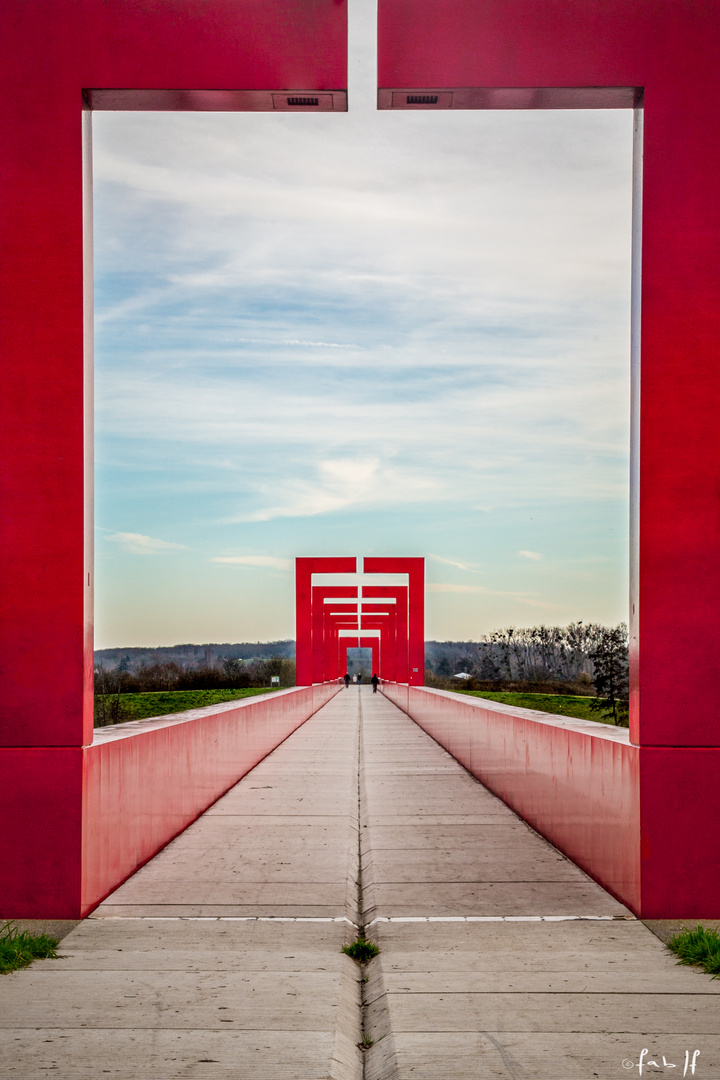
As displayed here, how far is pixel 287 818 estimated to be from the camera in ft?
28.8

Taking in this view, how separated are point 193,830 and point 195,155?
24.5 feet

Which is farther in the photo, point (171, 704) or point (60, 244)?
point (171, 704)

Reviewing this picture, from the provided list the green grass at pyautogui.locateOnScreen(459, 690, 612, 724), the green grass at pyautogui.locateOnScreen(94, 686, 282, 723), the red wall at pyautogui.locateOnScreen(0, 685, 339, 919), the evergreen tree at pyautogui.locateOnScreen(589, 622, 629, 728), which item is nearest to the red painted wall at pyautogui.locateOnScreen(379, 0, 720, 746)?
the red wall at pyautogui.locateOnScreen(0, 685, 339, 919)

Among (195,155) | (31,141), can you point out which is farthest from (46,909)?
(195,155)

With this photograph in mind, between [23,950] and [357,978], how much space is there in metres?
1.61

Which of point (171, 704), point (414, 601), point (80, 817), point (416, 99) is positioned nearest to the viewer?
point (80, 817)

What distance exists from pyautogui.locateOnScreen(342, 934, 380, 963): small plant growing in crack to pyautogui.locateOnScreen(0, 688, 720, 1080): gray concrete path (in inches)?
2.2

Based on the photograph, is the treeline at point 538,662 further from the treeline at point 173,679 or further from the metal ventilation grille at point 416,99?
the metal ventilation grille at point 416,99

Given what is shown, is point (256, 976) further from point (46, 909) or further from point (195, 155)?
point (195, 155)

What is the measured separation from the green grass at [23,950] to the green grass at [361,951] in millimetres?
1420

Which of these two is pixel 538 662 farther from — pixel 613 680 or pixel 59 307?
pixel 59 307

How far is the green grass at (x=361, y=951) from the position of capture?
4.74m

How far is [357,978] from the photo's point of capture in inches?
176

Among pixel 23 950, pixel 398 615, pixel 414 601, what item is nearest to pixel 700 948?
pixel 23 950
